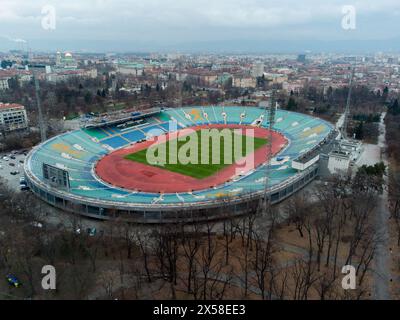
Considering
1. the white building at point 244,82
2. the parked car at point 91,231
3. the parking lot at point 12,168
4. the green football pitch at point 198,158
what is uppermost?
the white building at point 244,82

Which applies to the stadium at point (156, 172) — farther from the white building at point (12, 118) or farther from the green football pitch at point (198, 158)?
the white building at point (12, 118)

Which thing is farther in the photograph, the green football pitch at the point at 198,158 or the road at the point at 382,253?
the green football pitch at the point at 198,158

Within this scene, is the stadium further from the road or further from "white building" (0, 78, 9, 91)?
"white building" (0, 78, 9, 91)

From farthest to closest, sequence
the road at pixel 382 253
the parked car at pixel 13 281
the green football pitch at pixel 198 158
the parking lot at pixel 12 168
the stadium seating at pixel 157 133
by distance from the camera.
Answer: the green football pitch at pixel 198 158, the parking lot at pixel 12 168, the stadium seating at pixel 157 133, the parked car at pixel 13 281, the road at pixel 382 253

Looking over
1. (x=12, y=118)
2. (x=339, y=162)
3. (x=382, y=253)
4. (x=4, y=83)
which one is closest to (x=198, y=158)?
(x=339, y=162)

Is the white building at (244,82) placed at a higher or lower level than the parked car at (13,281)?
higher

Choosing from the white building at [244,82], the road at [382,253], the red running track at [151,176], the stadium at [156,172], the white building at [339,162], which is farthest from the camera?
the white building at [244,82]

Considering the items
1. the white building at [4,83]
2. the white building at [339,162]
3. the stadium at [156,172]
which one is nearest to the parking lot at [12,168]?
the stadium at [156,172]

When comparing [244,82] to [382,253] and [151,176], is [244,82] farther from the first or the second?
[382,253]
